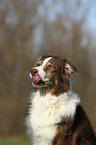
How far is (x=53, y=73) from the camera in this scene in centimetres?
561

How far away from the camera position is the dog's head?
17.7 feet

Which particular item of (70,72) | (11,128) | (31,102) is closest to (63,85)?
(70,72)

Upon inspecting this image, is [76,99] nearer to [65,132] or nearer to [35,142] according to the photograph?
[65,132]

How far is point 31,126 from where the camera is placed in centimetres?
570

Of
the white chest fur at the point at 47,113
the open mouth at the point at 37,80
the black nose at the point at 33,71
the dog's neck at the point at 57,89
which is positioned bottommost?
the white chest fur at the point at 47,113

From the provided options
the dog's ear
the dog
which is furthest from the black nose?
the dog's ear

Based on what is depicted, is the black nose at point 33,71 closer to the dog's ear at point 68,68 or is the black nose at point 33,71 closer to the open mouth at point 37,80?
the open mouth at point 37,80

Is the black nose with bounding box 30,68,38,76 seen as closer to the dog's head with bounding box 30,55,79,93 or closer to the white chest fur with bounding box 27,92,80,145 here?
the dog's head with bounding box 30,55,79,93

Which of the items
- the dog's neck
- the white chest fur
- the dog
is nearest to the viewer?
the dog

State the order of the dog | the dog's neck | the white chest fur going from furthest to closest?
the dog's neck, the white chest fur, the dog

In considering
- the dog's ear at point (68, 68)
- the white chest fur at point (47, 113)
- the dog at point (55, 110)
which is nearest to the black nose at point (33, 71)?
the dog at point (55, 110)

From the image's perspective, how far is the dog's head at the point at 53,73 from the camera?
212 inches

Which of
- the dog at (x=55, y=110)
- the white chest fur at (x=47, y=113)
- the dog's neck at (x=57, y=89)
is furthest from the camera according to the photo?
the dog's neck at (x=57, y=89)

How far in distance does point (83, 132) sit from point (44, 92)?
4.11 feet
